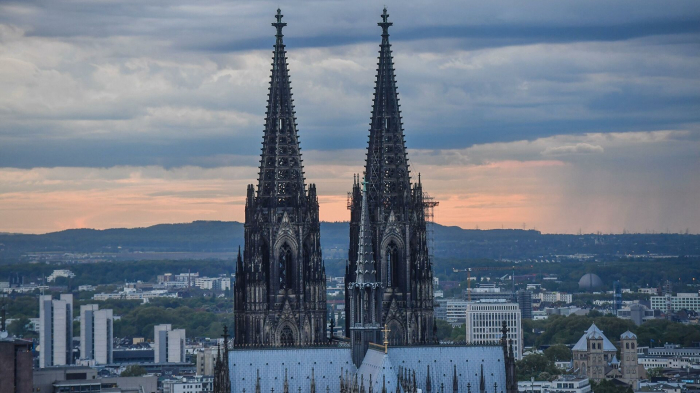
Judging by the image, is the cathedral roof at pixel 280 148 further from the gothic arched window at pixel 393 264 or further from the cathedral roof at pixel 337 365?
the cathedral roof at pixel 337 365

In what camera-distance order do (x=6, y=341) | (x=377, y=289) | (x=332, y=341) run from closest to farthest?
(x=377, y=289) → (x=332, y=341) → (x=6, y=341)

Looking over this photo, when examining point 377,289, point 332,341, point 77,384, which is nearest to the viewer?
point 377,289

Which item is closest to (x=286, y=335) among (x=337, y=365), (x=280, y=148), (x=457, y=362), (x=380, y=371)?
(x=280, y=148)

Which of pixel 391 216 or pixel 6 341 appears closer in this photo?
pixel 391 216

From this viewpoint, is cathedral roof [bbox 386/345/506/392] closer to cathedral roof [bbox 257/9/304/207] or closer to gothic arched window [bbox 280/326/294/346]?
gothic arched window [bbox 280/326/294/346]

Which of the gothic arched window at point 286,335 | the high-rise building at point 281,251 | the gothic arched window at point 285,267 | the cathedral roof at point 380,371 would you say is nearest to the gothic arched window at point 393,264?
the high-rise building at point 281,251

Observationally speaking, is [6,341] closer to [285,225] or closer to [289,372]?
[285,225]

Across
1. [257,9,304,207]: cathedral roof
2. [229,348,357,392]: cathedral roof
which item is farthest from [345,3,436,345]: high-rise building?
[229,348,357,392]: cathedral roof

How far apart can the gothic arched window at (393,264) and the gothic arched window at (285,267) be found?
7.70m

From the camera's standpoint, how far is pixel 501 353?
4621 inches

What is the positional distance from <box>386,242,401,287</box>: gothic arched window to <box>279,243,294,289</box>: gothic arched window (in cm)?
770

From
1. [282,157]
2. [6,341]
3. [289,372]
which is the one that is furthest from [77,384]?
[289,372]

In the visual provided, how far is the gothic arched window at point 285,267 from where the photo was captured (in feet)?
443

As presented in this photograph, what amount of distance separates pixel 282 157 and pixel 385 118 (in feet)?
28.9
